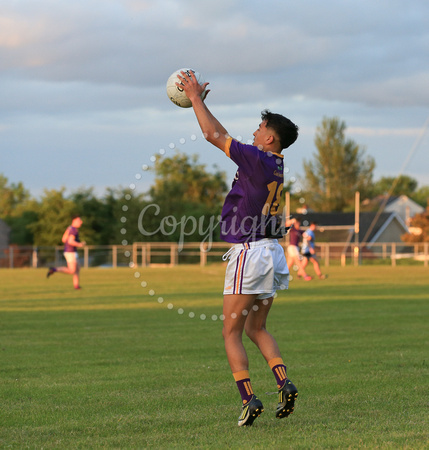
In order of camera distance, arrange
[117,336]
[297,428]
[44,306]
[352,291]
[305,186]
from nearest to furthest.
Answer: [297,428] < [117,336] < [44,306] < [352,291] < [305,186]

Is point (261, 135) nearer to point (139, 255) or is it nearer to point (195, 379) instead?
point (195, 379)

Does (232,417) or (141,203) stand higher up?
(141,203)

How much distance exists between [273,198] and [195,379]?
8.77 ft

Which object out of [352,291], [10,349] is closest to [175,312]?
[10,349]

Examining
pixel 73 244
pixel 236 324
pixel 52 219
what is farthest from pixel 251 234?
pixel 52 219

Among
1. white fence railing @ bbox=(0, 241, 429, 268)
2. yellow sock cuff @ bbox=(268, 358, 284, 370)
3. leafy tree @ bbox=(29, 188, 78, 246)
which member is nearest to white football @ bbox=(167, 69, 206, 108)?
yellow sock cuff @ bbox=(268, 358, 284, 370)

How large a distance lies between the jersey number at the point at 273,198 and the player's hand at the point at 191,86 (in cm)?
88

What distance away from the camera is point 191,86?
5.73 metres

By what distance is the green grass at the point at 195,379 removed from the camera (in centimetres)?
512

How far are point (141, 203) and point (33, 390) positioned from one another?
21.7m

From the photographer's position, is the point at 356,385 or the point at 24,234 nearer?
the point at 356,385

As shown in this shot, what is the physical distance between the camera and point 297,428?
5270 millimetres

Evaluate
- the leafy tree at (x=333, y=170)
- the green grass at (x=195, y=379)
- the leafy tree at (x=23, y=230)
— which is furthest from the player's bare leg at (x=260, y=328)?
the leafy tree at (x=333, y=170)

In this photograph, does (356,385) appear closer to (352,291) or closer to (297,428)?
(297,428)
